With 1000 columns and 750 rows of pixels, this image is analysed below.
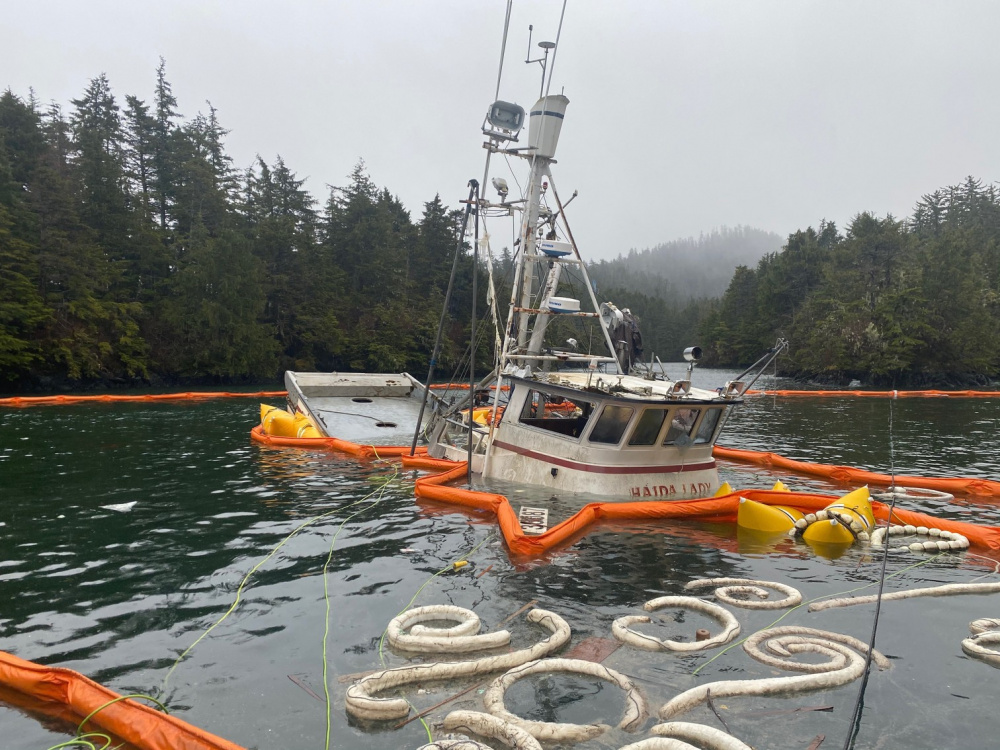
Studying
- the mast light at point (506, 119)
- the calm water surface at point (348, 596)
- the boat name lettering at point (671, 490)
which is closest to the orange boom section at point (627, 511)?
the calm water surface at point (348, 596)

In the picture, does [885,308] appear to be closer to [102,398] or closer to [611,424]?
[611,424]

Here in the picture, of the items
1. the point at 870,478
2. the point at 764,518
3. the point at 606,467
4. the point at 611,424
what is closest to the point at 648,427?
the point at 611,424

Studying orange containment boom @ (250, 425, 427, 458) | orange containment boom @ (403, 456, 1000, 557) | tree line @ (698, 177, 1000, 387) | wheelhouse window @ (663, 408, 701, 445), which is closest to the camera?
orange containment boom @ (403, 456, 1000, 557)

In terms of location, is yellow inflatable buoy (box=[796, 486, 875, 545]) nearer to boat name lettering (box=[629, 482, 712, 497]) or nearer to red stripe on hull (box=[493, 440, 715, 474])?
boat name lettering (box=[629, 482, 712, 497])

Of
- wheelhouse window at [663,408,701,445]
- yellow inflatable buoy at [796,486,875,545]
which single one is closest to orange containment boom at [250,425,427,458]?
wheelhouse window at [663,408,701,445]

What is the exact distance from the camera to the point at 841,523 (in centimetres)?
1148

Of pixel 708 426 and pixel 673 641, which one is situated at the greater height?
pixel 708 426

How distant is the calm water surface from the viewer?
5883 millimetres

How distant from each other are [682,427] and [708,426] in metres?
0.57

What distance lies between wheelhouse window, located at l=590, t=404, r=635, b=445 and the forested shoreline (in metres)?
21.0

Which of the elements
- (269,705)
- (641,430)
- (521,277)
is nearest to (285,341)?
(521,277)

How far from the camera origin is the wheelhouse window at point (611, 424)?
12922mm

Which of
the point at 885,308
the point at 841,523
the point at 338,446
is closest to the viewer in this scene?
the point at 841,523

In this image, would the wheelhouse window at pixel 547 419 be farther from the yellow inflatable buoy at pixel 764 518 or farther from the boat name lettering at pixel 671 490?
the yellow inflatable buoy at pixel 764 518
